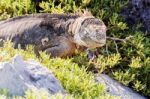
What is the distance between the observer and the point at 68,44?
6254mm

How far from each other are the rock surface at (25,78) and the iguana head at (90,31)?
1439 millimetres

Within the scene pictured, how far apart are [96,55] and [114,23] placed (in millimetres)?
748

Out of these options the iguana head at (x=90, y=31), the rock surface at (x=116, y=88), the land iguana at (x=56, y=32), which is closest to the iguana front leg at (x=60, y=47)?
the land iguana at (x=56, y=32)

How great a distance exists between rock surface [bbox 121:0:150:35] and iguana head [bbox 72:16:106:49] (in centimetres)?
187

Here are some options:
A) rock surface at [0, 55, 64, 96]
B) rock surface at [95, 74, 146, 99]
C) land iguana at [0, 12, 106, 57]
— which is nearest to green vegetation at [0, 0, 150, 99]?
rock surface at [95, 74, 146, 99]

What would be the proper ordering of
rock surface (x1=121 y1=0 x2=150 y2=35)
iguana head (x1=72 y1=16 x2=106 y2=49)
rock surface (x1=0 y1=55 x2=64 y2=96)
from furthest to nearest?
rock surface (x1=121 y1=0 x2=150 y2=35) < iguana head (x1=72 y1=16 x2=106 y2=49) < rock surface (x1=0 y1=55 x2=64 y2=96)

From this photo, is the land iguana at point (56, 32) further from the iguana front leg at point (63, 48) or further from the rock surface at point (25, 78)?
the rock surface at point (25, 78)

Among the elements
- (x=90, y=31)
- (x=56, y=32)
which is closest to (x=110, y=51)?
(x=56, y=32)

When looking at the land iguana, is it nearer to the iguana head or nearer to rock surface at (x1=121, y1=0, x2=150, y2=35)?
the iguana head

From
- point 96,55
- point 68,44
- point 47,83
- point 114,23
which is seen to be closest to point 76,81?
point 47,83

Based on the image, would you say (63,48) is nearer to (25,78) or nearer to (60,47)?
(60,47)

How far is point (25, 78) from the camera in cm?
438

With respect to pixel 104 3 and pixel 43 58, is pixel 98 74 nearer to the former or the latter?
pixel 43 58

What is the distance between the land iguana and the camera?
5.98 m
